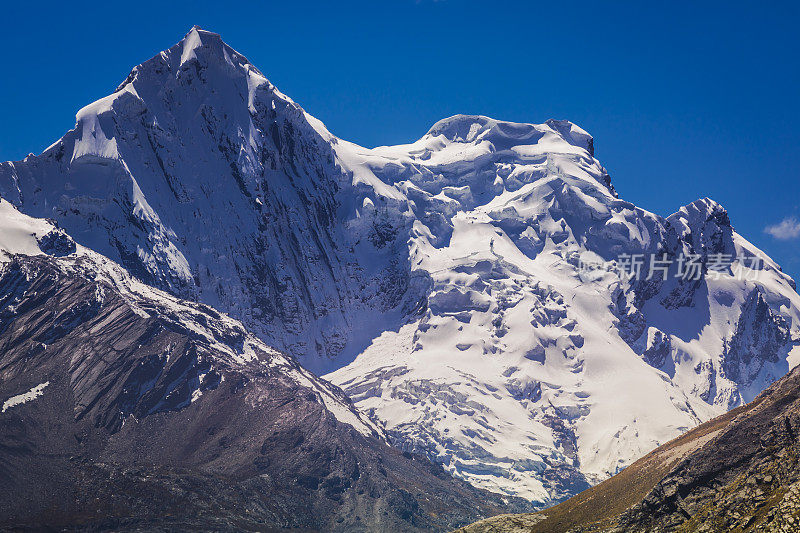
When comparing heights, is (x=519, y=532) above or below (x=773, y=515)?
above

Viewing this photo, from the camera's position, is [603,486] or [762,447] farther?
[603,486]

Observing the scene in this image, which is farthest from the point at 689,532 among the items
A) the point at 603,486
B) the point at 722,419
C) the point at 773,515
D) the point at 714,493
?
the point at 722,419

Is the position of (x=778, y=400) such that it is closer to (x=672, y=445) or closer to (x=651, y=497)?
(x=651, y=497)

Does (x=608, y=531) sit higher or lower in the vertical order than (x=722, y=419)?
lower

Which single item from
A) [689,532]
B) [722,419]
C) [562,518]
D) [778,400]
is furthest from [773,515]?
[722,419]

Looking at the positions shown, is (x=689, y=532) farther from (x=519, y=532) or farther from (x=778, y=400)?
(x=519, y=532)

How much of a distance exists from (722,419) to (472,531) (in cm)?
5333

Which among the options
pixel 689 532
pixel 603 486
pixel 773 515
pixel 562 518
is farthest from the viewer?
pixel 603 486

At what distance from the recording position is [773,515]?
9062 centimetres

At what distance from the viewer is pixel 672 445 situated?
15438 centimetres

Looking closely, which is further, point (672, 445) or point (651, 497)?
point (672, 445)

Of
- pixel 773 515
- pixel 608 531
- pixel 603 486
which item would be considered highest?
pixel 603 486

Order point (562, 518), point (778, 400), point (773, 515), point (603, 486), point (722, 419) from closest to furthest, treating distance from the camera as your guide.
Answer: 1. point (773, 515)
2. point (778, 400)
3. point (562, 518)
4. point (603, 486)
5. point (722, 419)

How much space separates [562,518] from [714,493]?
37.5 metres
